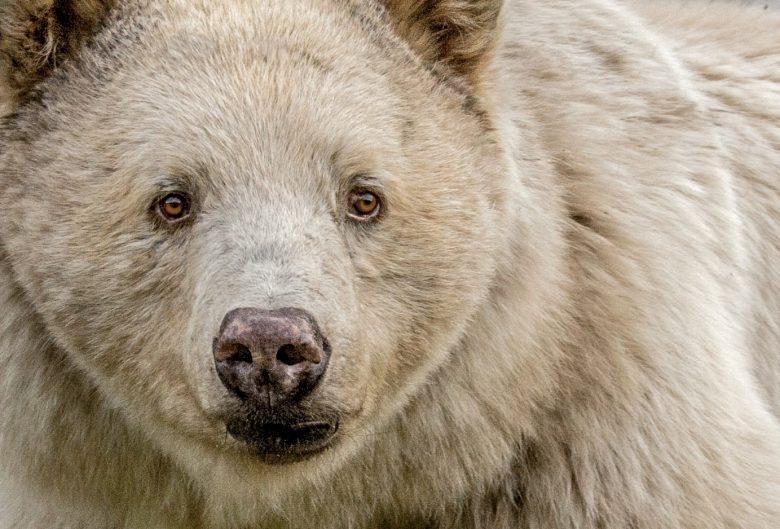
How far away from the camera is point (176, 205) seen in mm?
3877

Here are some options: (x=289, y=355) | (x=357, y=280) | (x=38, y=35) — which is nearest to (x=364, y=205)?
(x=357, y=280)

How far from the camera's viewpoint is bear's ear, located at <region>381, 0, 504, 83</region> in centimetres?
422

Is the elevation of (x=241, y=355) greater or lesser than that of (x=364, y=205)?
lesser

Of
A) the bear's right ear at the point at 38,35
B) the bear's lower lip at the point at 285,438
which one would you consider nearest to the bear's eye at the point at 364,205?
the bear's lower lip at the point at 285,438

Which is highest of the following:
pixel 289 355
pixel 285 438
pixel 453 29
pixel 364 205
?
pixel 453 29

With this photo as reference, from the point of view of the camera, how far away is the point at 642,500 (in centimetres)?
430

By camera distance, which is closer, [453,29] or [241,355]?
[241,355]

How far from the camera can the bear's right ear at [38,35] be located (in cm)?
397

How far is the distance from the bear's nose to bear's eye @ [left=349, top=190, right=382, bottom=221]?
0.57 meters

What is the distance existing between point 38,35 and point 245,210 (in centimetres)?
94

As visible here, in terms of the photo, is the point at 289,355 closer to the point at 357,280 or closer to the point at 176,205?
the point at 357,280

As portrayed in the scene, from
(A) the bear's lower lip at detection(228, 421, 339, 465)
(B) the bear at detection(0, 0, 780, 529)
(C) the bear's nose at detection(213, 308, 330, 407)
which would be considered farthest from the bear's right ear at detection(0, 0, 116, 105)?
(A) the bear's lower lip at detection(228, 421, 339, 465)

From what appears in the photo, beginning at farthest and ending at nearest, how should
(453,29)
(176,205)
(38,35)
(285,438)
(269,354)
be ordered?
(453,29), (38,35), (176,205), (285,438), (269,354)

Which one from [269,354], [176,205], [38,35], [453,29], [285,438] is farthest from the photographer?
[453,29]
